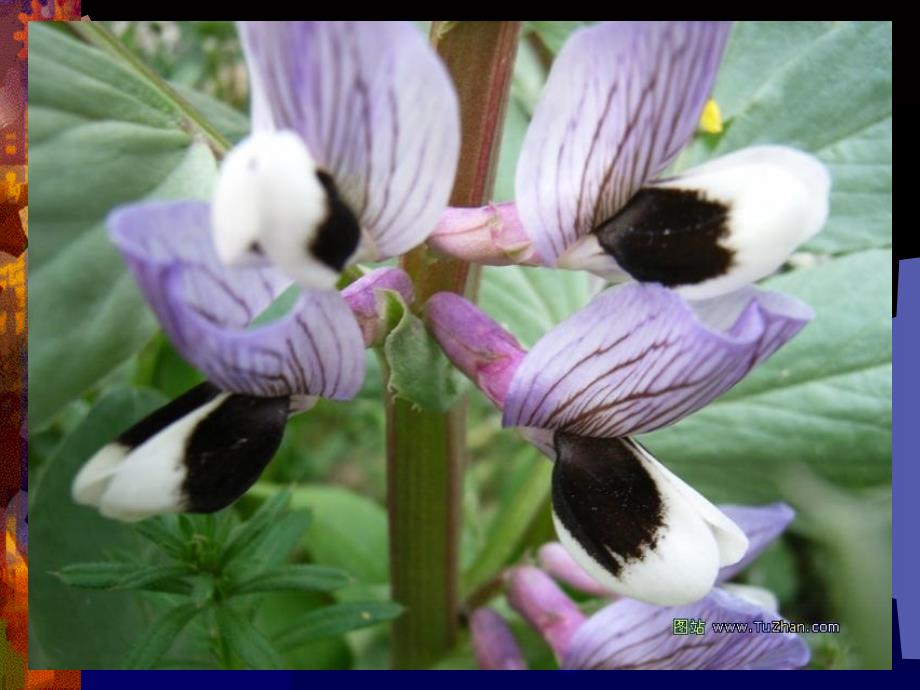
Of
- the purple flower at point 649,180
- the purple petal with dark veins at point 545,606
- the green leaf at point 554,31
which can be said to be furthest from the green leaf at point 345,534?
the purple flower at point 649,180

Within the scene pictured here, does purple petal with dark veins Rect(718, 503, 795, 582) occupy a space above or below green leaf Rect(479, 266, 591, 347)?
below

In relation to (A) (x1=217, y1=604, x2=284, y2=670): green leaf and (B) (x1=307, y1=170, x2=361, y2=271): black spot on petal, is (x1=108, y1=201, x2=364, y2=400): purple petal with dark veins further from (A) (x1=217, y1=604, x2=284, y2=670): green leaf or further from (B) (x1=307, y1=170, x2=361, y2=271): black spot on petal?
(A) (x1=217, y1=604, x2=284, y2=670): green leaf

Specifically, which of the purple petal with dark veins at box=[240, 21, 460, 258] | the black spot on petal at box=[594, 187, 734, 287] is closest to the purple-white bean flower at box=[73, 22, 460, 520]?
the purple petal with dark veins at box=[240, 21, 460, 258]

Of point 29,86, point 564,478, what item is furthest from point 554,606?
point 29,86

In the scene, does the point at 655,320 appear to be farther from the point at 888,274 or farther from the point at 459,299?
the point at 888,274

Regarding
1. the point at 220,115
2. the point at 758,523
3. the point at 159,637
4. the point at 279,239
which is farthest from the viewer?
the point at 220,115

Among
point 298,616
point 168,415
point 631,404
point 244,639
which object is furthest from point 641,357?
point 298,616

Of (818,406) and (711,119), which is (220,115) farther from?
(818,406)
